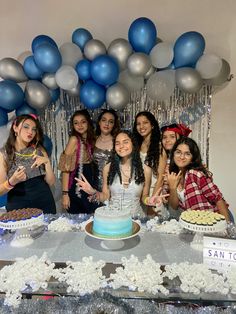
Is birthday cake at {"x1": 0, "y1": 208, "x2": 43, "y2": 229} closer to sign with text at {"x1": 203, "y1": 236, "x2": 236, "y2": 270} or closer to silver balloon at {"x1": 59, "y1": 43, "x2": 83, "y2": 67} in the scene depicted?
sign with text at {"x1": 203, "y1": 236, "x2": 236, "y2": 270}

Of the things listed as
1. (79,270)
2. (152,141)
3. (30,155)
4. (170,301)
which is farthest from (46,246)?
(152,141)

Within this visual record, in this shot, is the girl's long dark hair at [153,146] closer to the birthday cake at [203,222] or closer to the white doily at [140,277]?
the birthday cake at [203,222]

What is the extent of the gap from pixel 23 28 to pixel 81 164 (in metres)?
1.87

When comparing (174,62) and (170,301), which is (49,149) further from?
(170,301)

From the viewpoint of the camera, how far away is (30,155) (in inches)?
92.5

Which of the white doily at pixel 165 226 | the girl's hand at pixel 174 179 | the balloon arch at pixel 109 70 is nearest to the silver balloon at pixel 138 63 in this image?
the balloon arch at pixel 109 70

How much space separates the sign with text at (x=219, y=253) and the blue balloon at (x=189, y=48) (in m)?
2.05

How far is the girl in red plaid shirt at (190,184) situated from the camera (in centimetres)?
206

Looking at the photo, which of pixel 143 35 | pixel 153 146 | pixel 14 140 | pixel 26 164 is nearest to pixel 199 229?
pixel 153 146

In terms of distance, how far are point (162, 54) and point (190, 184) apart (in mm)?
1392

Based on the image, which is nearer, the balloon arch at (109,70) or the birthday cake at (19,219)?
the birthday cake at (19,219)

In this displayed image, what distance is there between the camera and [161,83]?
9.44 ft

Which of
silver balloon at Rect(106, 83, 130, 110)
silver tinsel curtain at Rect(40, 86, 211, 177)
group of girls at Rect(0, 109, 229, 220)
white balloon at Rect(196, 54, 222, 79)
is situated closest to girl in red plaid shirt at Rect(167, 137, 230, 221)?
group of girls at Rect(0, 109, 229, 220)

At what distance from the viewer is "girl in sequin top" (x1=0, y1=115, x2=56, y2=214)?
7.49 ft
